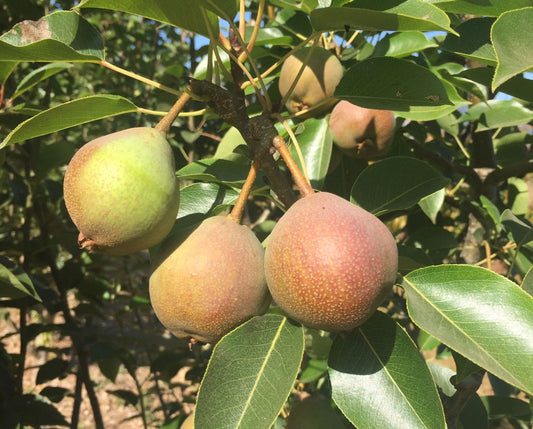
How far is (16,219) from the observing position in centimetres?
376

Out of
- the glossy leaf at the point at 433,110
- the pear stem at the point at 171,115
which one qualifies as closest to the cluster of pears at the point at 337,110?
the glossy leaf at the point at 433,110

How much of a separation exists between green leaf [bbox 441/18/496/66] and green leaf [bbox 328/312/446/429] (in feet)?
2.02

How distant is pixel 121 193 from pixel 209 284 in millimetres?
232

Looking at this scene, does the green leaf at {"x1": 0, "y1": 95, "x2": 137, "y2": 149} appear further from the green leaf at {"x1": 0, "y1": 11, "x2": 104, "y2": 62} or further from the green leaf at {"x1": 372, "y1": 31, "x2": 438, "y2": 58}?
the green leaf at {"x1": 372, "y1": 31, "x2": 438, "y2": 58}

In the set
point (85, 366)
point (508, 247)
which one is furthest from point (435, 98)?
point (85, 366)

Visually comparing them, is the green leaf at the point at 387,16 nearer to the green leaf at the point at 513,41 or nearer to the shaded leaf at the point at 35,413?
the green leaf at the point at 513,41

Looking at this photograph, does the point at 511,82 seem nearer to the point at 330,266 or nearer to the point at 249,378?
the point at 330,266

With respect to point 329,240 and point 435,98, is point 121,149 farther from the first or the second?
point 435,98

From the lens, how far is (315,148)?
5.33 ft

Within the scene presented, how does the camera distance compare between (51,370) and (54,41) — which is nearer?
(54,41)

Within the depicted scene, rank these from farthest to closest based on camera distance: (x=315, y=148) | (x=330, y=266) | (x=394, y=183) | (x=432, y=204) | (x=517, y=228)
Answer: (x=432, y=204), (x=315, y=148), (x=517, y=228), (x=394, y=183), (x=330, y=266)

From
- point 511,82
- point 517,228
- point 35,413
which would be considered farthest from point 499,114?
point 35,413

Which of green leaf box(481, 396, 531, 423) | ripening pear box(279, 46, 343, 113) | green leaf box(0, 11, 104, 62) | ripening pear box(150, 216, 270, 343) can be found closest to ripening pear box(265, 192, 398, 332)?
ripening pear box(150, 216, 270, 343)

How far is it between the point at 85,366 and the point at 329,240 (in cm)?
218
